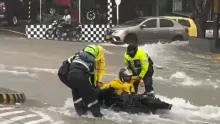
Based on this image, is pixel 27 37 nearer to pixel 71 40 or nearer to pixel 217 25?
pixel 71 40

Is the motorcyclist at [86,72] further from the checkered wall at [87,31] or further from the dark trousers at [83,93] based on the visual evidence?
the checkered wall at [87,31]

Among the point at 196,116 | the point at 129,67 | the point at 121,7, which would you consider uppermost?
the point at 121,7

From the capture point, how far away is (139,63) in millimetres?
10203

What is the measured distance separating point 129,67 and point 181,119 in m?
1.61

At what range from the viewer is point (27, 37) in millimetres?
25984

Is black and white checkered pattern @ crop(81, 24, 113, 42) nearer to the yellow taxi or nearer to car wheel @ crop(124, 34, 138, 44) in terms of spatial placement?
car wheel @ crop(124, 34, 138, 44)

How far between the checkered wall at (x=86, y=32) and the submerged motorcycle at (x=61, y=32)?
→ 0.32m

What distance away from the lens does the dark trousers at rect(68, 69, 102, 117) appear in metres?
8.91

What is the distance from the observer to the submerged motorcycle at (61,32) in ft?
84.3

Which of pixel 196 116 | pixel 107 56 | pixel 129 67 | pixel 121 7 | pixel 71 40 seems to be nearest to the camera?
pixel 196 116

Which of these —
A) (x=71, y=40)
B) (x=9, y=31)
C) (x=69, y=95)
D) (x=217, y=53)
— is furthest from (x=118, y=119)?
(x=9, y=31)

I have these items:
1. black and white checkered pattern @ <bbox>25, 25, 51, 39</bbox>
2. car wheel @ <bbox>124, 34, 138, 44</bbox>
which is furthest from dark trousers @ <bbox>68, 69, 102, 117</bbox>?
black and white checkered pattern @ <bbox>25, 25, 51, 39</bbox>

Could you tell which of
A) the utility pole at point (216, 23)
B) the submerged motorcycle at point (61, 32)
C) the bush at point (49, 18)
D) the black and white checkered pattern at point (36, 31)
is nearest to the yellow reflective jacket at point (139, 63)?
the utility pole at point (216, 23)

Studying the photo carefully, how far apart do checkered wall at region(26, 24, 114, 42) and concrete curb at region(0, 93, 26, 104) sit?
1555cm
